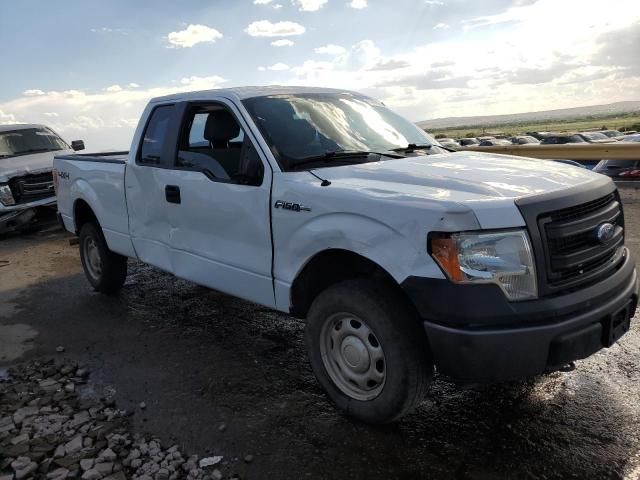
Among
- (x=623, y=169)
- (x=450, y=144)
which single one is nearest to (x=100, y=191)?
(x=623, y=169)

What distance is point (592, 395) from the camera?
346cm

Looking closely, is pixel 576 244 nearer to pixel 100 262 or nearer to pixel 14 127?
pixel 100 262

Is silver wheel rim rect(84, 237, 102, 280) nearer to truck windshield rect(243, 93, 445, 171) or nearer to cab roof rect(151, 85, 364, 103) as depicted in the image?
cab roof rect(151, 85, 364, 103)

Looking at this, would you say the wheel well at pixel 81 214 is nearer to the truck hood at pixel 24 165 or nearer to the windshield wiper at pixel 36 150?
the truck hood at pixel 24 165

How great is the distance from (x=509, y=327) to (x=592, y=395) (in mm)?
1246

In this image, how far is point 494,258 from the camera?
2.70 metres

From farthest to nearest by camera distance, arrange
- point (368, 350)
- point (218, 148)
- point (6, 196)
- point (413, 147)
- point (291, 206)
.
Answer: point (6, 196) → point (218, 148) → point (413, 147) → point (291, 206) → point (368, 350)

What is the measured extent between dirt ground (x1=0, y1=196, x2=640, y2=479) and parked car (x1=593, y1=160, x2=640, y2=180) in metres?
7.13

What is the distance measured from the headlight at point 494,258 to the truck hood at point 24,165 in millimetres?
9301

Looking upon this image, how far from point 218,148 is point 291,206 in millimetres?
1293

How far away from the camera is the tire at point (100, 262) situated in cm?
595

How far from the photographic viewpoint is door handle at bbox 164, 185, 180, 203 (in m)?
4.44

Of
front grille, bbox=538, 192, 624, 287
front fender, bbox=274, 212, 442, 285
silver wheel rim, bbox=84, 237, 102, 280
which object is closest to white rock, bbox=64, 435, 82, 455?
front fender, bbox=274, 212, 442, 285

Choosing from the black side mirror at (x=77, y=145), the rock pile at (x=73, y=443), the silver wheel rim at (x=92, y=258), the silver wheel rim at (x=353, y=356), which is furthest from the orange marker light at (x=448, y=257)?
the black side mirror at (x=77, y=145)
